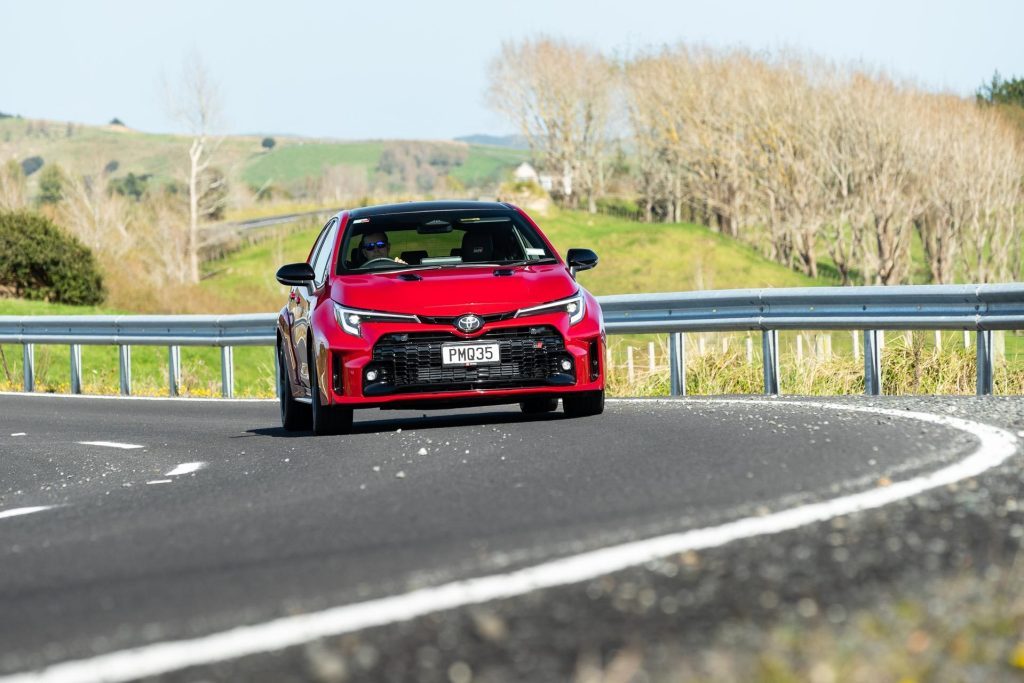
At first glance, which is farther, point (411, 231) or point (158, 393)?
point (158, 393)

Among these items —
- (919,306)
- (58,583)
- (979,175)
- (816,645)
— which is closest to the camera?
(816,645)

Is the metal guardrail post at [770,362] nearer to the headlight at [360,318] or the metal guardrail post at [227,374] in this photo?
the headlight at [360,318]

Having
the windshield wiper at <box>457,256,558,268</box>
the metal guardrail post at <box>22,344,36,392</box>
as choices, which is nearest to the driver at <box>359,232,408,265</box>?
→ the windshield wiper at <box>457,256,558,268</box>

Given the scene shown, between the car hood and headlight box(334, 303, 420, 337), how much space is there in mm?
34

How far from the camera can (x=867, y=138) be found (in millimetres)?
63750

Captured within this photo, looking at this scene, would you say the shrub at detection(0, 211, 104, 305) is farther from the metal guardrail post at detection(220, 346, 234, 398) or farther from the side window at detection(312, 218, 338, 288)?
the side window at detection(312, 218, 338, 288)

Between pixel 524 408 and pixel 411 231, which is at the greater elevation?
pixel 411 231

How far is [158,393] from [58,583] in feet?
50.1

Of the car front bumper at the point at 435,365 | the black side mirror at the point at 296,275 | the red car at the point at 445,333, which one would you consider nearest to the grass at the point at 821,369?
the red car at the point at 445,333

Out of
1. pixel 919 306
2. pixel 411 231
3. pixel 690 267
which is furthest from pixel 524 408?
pixel 690 267

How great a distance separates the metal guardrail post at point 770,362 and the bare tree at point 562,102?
8308cm

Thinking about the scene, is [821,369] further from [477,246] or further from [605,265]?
[605,265]

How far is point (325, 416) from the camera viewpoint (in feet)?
33.8

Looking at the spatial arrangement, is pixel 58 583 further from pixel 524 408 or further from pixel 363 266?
pixel 524 408
